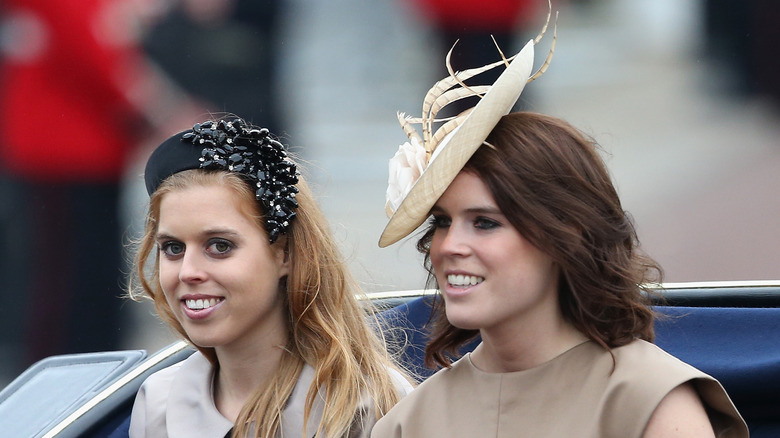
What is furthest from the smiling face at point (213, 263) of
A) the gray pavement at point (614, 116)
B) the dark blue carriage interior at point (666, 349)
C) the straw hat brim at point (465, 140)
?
the gray pavement at point (614, 116)

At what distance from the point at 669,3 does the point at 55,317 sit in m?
3.89

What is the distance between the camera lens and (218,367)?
2287 mm

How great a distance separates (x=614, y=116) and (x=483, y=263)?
17.6 feet

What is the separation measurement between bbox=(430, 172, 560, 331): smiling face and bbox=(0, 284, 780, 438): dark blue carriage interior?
1.36 ft

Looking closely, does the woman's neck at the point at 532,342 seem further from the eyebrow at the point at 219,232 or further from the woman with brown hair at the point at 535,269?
the eyebrow at the point at 219,232

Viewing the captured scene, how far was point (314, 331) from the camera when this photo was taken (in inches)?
86.7

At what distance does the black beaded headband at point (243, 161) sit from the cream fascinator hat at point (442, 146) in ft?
1.32

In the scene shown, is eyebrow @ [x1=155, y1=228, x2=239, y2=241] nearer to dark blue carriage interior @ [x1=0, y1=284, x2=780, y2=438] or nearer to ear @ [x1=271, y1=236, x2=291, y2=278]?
ear @ [x1=271, y1=236, x2=291, y2=278]

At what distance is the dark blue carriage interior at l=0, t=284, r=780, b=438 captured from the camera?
6.83ft

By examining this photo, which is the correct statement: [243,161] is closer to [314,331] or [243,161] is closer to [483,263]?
[314,331]

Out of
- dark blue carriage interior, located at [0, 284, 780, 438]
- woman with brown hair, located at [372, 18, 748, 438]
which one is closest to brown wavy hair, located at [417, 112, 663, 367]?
woman with brown hair, located at [372, 18, 748, 438]

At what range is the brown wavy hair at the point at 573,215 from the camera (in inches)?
65.3

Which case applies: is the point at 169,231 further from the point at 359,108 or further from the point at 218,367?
the point at 359,108

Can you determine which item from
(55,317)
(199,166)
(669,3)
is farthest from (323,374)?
(669,3)
